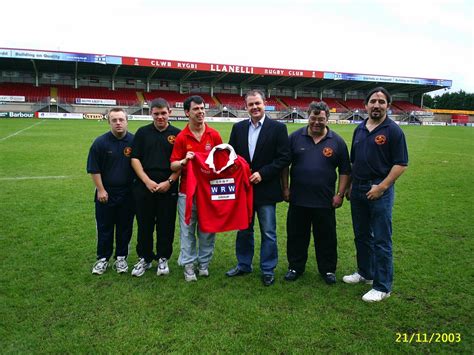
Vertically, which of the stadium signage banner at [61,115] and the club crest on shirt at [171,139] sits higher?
the stadium signage banner at [61,115]

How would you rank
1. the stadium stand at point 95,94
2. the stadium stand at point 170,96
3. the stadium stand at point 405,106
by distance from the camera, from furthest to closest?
1. the stadium stand at point 405,106
2. the stadium stand at point 170,96
3. the stadium stand at point 95,94

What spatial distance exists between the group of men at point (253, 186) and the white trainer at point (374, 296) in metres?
0.01

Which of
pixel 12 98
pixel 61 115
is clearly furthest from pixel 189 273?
pixel 12 98

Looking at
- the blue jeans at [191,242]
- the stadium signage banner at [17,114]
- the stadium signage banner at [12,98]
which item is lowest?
the blue jeans at [191,242]

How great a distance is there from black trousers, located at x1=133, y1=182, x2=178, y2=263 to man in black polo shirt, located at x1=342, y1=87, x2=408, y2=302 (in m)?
2.02

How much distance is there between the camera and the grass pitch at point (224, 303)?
287cm

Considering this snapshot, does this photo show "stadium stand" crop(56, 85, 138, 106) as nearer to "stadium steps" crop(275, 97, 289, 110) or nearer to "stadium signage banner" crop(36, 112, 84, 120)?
"stadium signage banner" crop(36, 112, 84, 120)

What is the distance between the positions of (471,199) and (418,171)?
11.6 ft

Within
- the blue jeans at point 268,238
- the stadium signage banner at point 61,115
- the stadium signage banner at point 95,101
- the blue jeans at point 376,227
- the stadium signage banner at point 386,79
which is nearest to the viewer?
the blue jeans at point 376,227

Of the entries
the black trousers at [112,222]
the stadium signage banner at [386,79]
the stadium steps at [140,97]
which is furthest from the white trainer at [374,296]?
the stadium signage banner at [386,79]

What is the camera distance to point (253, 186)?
4008 millimetres

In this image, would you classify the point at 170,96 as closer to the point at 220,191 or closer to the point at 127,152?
the point at 127,152

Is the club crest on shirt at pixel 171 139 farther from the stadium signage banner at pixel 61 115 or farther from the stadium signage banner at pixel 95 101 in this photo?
the stadium signage banner at pixel 95 101

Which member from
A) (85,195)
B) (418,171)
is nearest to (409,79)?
(418,171)
